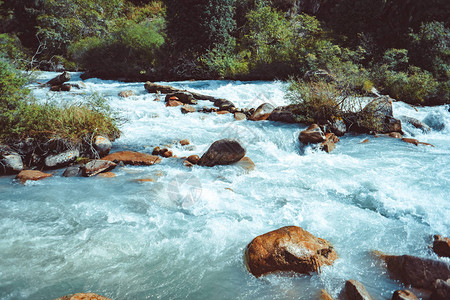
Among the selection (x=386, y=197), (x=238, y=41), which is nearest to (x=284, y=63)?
(x=238, y=41)

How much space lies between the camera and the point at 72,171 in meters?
5.19

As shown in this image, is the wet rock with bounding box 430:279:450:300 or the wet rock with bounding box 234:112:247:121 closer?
the wet rock with bounding box 430:279:450:300

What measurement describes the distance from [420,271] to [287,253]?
1244mm

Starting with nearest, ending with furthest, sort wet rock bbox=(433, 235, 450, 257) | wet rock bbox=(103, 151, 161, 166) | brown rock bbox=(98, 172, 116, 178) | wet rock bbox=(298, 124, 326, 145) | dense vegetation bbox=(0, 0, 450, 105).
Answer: wet rock bbox=(433, 235, 450, 257) → brown rock bbox=(98, 172, 116, 178) → wet rock bbox=(103, 151, 161, 166) → wet rock bbox=(298, 124, 326, 145) → dense vegetation bbox=(0, 0, 450, 105)

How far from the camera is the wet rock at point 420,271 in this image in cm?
251

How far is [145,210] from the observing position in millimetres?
3979

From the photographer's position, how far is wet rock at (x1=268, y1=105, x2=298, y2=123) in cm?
829

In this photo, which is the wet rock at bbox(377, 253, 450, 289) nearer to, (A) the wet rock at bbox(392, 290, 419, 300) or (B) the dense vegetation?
(A) the wet rock at bbox(392, 290, 419, 300)

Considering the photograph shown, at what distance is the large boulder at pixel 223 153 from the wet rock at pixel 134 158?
1.11 meters

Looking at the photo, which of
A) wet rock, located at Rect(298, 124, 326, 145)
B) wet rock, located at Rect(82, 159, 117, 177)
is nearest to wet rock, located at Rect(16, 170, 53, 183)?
wet rock, located at Rect(82, 159, 117, 177)

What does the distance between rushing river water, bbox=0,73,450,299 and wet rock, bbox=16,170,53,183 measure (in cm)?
18

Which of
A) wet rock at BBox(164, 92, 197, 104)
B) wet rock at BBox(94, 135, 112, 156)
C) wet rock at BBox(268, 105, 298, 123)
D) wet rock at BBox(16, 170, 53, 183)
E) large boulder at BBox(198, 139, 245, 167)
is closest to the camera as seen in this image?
wet rock at BBox(16, 170, 53, 183)

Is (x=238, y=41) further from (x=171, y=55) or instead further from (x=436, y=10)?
(x=436, y=10)

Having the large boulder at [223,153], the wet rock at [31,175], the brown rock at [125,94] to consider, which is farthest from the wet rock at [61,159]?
the brown rock at [125,94]
